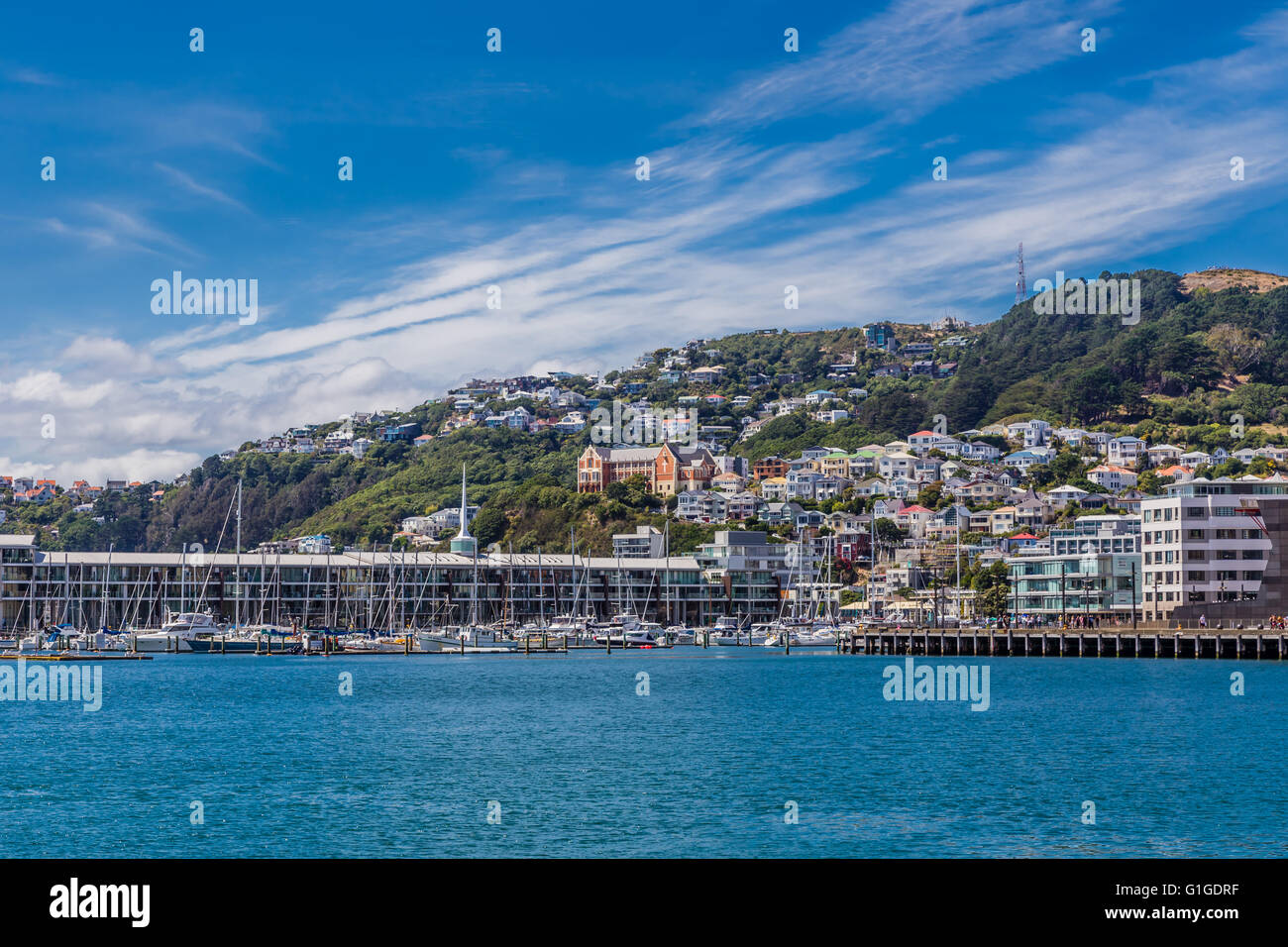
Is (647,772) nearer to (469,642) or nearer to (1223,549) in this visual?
(1223,549)

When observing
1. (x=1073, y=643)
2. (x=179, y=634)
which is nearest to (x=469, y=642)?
(x=179, y=634)

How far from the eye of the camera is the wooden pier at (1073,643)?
95.8m

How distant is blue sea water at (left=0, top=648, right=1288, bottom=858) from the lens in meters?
29.7

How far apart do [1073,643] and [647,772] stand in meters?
74.9

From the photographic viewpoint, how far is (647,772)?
41156mm

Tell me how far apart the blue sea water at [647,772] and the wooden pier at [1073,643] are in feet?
54.8

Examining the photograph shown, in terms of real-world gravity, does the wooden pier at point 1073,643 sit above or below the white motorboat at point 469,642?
above

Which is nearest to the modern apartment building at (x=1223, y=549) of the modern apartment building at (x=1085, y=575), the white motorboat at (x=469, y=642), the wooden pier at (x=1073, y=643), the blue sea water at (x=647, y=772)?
the wooden pier at (x=1073, y=643)

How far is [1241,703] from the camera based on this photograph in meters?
66.4

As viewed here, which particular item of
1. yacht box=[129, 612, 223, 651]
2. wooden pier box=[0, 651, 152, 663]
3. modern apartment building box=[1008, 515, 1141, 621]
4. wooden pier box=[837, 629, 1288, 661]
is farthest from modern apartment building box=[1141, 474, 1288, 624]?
yacht box=[129, 612, 223, 651]

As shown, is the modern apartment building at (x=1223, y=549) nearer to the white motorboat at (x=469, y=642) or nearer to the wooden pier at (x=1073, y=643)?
the wooden pier at (x=1073, y=643)
